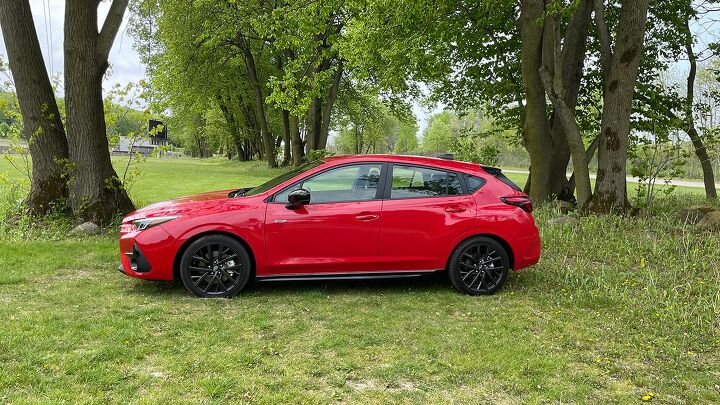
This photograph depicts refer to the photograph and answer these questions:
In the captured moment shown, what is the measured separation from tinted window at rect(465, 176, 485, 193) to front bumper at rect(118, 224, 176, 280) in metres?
3.35

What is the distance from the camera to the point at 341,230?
5633 millimetres

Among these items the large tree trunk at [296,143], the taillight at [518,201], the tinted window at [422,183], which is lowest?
the taillight at [518,201]

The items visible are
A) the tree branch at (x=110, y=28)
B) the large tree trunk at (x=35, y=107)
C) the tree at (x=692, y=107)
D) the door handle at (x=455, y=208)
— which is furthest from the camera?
the tree at (x=692, y=107)

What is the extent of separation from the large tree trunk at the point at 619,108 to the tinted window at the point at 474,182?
216 inches

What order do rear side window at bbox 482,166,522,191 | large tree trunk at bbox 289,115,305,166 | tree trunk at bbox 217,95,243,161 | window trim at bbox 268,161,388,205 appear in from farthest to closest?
tree trunk at bbox 217,95,243,161 → large tree trunk at bbox 289,115,305,166 → rear side window at bbox 482,166,522,191 → window trim at bbox 268,161,388,205

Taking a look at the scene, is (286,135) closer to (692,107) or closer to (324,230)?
(692,107)

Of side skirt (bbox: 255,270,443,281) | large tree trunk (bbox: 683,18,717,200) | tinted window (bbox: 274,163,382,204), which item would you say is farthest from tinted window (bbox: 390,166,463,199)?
large tree trunk (bbox: 683,18,717,200)

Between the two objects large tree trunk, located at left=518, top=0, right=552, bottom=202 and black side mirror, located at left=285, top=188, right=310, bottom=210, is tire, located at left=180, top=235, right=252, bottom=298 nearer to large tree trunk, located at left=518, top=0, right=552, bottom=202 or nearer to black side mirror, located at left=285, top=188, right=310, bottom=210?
black side mirror, located at left=285, top=188, right=310, bottom=210

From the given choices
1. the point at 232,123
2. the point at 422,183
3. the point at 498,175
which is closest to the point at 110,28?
the point at 422,183

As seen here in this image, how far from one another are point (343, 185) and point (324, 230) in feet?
1.97

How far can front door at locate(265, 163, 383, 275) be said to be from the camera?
→ 219 inches

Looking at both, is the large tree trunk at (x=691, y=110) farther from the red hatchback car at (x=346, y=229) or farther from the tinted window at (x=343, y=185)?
the tinted window at (x=343, y=185)

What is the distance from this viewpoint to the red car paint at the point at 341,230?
5.47 m

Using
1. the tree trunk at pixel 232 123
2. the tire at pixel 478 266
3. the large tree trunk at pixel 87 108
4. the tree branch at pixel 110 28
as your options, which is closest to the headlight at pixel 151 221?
the tire at pixel 478 266
